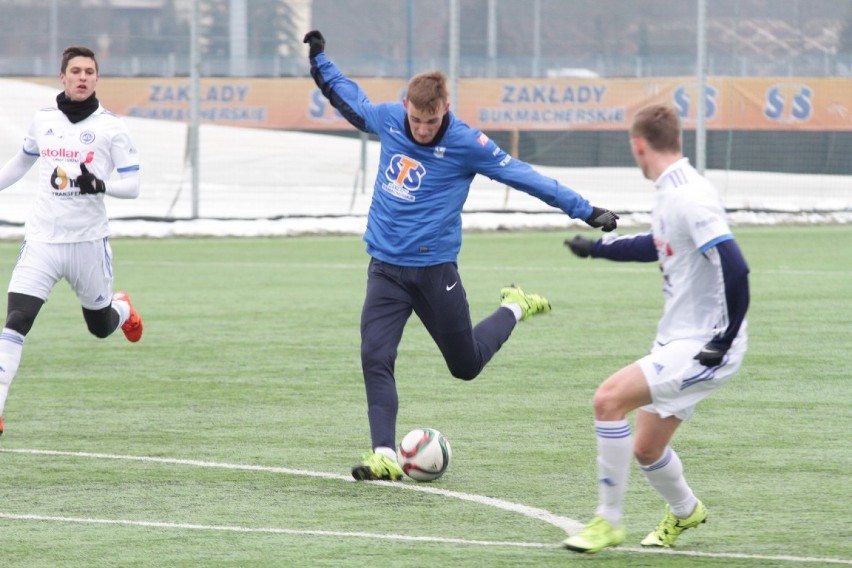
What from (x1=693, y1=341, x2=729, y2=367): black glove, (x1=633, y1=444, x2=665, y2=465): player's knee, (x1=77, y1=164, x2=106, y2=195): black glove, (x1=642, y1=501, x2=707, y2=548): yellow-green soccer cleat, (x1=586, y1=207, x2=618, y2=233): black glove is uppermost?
(x1=586, y1=207, x2=618, y2=233): black glove

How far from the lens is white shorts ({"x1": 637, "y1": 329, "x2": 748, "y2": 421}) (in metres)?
5.82

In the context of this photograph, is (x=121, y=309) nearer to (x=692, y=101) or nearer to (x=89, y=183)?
(x=89, y=183)

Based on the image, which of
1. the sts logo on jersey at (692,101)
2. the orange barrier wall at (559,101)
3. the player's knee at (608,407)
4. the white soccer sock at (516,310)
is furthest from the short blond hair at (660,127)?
the sts logo on jersey at (692,101)

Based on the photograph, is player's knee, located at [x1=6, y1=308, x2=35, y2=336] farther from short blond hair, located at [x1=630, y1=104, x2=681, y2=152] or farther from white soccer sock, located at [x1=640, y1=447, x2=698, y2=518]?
short blond hair, located at [x1=630, y1=104, x2=681, y2=152]

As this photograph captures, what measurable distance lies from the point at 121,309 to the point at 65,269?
3.83 ft

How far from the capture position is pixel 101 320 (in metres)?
10.0

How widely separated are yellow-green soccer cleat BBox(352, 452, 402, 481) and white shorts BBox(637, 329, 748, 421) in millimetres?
1896

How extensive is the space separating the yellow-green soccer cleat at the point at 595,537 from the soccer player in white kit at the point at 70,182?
413 centimetres

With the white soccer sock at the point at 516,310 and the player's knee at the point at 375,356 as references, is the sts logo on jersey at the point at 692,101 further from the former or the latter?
the player's knee at the point at 375,356

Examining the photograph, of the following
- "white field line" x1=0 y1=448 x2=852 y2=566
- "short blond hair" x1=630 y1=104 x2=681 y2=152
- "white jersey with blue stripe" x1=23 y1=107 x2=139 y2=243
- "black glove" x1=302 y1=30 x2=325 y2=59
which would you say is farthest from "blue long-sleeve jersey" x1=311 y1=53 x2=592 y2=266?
"white jersey with blue stripe" x1=23 y1=107 x2=139 y2=243

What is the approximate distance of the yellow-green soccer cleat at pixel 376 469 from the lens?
746 cm

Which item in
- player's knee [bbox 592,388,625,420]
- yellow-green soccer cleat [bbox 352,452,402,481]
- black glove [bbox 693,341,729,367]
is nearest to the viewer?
black glove [bbox 693,341,729,367]

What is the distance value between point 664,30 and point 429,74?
65.6ft

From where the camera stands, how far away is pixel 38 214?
930 cm
